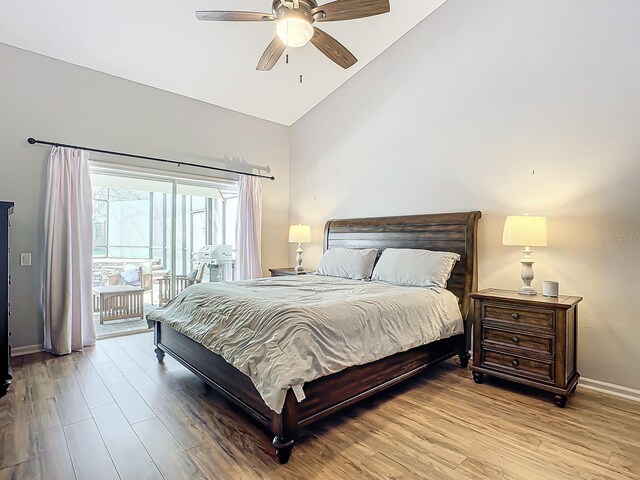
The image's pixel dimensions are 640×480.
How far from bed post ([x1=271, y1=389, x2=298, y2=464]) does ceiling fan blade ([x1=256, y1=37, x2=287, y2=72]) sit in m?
2.55

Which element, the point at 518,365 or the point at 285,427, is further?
the point at 518,365

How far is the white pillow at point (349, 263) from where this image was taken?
392cm

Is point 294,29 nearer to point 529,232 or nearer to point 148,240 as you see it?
point 529,232

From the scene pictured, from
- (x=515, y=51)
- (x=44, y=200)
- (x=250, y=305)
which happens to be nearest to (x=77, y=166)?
(x=44, y=200)

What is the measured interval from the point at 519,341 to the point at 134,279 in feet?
14.3

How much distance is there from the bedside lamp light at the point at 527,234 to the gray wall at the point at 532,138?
0.99 feet

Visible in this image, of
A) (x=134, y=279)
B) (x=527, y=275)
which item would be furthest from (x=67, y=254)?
(x=527, y=275)

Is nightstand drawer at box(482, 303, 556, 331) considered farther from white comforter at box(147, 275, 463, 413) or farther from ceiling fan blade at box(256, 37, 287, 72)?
ceiling fan blade at box(256, 37, 287, 72)

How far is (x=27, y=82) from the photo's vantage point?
11.7ft

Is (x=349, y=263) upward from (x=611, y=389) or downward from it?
upward

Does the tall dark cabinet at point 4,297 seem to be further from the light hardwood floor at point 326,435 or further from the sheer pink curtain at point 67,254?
the sheer pink curtain at point 67,254

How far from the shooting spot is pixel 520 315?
2.72 meters

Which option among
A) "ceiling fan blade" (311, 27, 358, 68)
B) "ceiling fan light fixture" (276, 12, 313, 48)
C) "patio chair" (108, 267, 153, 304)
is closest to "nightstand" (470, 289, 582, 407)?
"ceiling fan blade" (311, 27, 358, 68)

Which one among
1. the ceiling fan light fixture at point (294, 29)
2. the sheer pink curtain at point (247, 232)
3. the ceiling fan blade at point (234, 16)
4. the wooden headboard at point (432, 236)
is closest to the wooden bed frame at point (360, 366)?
the wooden headboard at point (432, 236)
